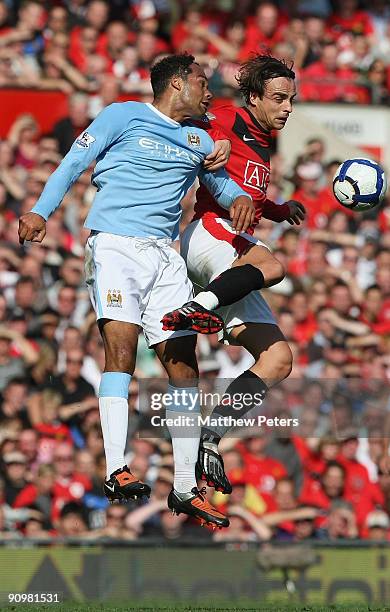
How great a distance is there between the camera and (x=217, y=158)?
328 inches

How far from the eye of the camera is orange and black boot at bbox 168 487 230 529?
8.05 m

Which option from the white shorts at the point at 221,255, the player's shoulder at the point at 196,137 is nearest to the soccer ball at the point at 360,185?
the white shorts at the point at 221,255

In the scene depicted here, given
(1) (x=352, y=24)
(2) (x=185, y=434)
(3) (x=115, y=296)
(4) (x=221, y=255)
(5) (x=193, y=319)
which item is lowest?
(2) (x=185, y=434)

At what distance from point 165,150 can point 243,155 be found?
674 mm

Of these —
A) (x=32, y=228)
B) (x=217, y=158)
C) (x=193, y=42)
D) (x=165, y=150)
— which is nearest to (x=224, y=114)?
(x=217, y=158)

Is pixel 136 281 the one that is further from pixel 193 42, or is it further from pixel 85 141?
A: pixel 193 42

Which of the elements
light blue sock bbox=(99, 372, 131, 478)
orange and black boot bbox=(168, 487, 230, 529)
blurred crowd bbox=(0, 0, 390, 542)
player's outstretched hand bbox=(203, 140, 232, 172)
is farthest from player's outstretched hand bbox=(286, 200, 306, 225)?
orange and black boot bbox=(168, 487, 230, 529)

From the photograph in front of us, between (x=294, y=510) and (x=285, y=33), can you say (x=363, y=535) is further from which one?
(x=285, y=33)

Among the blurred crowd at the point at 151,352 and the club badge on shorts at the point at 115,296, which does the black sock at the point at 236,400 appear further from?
the club badge on shorts at the point at 115,296

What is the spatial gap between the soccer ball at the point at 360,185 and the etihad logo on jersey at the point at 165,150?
4.21ft

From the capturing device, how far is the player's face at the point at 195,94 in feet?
27.1

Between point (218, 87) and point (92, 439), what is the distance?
213 inches

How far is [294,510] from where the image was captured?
11.7 m

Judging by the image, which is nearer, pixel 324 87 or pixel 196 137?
pixel 196 137
